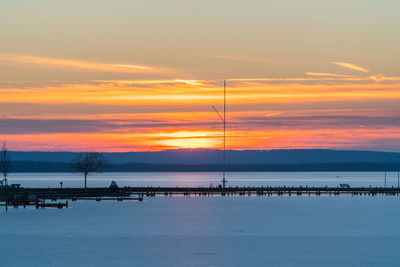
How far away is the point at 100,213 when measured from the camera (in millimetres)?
102125

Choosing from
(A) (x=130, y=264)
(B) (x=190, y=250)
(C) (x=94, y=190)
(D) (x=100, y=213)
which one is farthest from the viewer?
(C) (x=94, y=190)

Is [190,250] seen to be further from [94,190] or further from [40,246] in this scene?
[94,190]

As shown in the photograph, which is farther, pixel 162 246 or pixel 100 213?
pixel 100 213

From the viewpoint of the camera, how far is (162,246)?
60625 mm

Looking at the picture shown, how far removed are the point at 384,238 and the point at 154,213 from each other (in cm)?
4275

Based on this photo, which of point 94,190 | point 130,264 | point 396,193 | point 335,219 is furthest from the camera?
point 396,193

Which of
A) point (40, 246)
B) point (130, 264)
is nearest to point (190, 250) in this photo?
point (130, 264)

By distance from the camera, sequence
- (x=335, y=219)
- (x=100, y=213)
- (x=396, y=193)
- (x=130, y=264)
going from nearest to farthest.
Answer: (x=130, y=264), (x=335, y=219), (x=100, y=213), (x=396, y=193)

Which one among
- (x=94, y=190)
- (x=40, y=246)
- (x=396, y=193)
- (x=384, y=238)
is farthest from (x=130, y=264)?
(x=396, y=193)

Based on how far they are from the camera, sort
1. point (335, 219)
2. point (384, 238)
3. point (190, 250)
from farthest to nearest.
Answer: point (335, 219) < point (384, 238) < point (190, 250)

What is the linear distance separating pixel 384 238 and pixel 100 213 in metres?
47.1

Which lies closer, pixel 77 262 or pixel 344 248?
pixel 77 262

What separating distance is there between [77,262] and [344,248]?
23358 millimetres

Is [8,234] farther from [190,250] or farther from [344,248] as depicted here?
[344,248]
